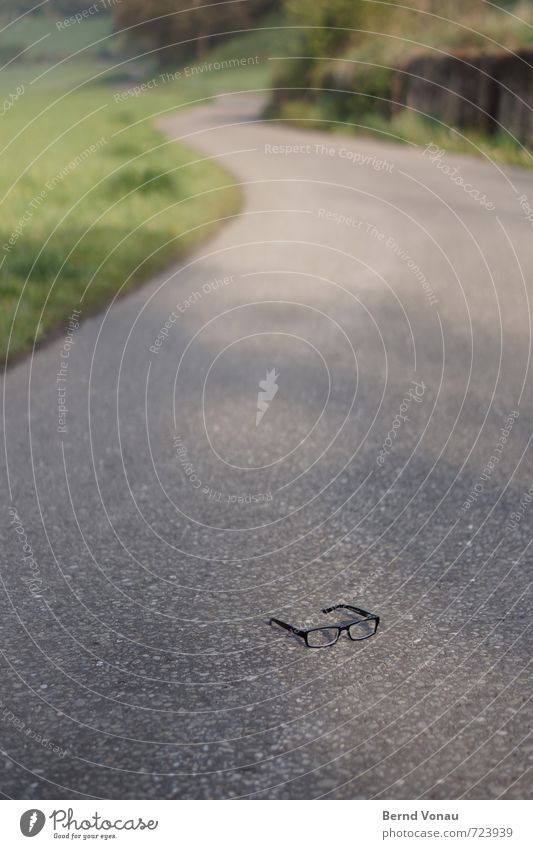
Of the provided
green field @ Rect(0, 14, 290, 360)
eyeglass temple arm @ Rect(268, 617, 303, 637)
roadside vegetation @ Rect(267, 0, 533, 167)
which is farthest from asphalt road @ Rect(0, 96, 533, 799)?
roadside vegetation @ Rect(267, 0, 533, 167)

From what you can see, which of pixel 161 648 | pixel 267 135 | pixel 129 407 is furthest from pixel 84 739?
pixel 267 135

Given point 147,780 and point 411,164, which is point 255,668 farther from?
point 411,164

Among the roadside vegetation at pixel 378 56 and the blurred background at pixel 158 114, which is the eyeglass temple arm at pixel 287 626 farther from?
the roadside vegetation at pixel 378 56

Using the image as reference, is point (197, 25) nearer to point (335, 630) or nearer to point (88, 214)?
point (88, 214)

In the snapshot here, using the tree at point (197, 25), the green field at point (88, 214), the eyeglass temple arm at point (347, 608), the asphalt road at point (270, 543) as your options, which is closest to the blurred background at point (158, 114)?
the green field at point (88, 214)

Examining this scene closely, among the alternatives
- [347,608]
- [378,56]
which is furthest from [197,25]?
[347,608]
